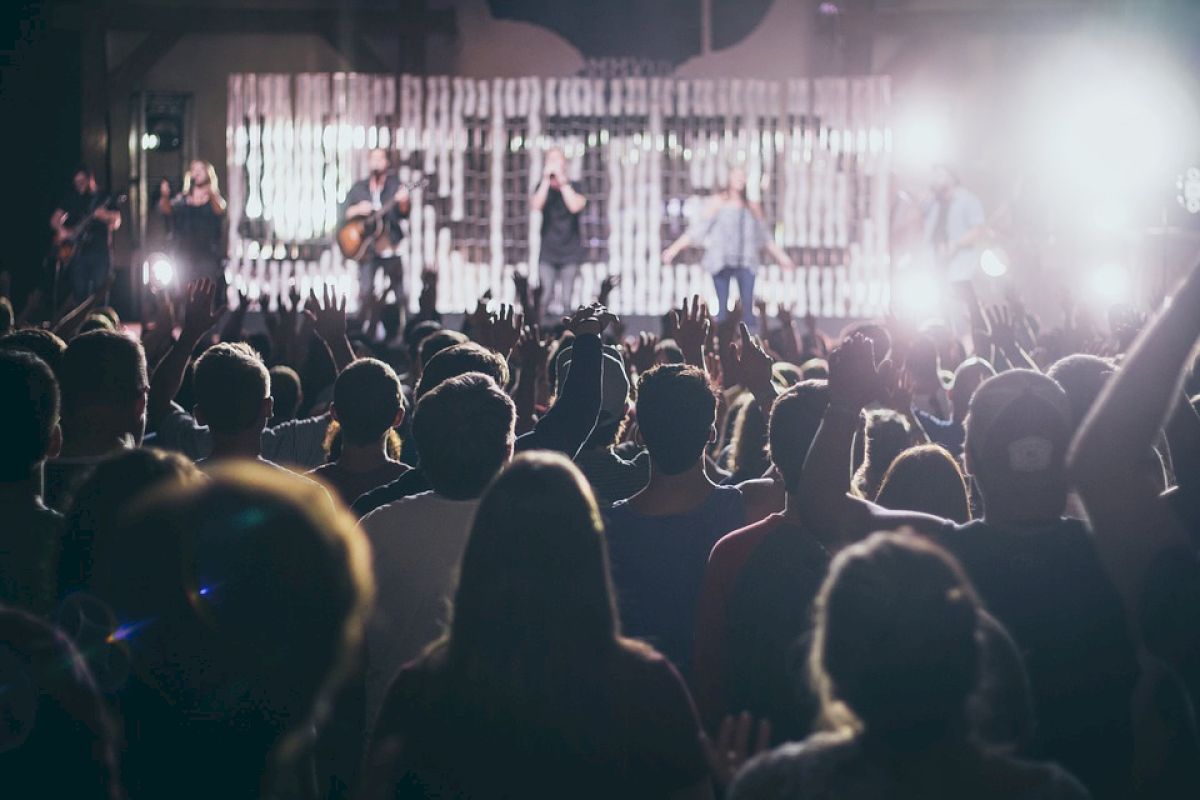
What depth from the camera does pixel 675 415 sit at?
8.89 feet

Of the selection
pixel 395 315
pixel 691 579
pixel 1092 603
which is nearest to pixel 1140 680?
pixel 1092 603

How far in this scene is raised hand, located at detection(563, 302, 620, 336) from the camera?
3309mm

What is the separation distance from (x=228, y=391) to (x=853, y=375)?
1.34 meters

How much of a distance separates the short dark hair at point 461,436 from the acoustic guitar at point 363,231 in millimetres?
11103

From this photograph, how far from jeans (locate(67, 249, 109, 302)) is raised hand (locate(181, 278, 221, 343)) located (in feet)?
35.1

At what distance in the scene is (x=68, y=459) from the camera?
115 inches

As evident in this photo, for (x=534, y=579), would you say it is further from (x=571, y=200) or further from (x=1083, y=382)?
(x=571, y=200)

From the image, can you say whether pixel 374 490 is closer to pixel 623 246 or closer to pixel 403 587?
pixel 403 587

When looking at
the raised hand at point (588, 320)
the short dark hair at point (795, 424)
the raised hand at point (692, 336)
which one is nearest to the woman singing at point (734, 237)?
the raised hand at point (692, 336)

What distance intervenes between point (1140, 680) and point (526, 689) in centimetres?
95

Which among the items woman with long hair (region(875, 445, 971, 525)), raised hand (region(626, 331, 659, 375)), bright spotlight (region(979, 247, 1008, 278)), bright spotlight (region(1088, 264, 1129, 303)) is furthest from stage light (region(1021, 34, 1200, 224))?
woman with long hair (region(875, 445, 971, 525))

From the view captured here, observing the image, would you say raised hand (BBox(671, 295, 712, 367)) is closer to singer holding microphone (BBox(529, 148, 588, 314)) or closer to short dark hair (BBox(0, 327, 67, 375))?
short dark hair (BBox(0, 327, 67, 375))

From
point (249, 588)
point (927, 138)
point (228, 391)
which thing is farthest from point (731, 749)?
point (927, 138)

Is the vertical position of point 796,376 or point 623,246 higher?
point 623,246
